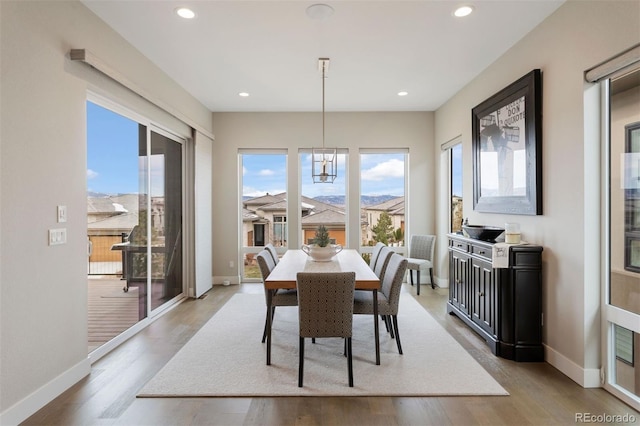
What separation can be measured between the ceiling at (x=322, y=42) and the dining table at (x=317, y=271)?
2.10 meters

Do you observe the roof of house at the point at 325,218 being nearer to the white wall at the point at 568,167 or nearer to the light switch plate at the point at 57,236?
the white wall at the point at 568,167

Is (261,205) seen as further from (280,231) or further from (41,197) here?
(41,197)

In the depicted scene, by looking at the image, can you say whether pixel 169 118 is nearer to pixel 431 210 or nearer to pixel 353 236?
pixel 353 236

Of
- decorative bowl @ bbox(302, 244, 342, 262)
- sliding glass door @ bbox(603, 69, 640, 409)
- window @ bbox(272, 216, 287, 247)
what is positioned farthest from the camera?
window @ bbox(272, 216, 287, 247)

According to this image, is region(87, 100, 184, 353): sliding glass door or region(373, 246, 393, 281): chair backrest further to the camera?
region(373, 246, 393, 281): chair backrest

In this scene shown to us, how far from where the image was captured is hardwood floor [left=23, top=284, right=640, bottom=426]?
213cm

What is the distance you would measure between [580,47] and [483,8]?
0.75 m

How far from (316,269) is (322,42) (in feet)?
6.91

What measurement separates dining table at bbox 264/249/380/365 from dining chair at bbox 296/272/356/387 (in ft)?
0.71

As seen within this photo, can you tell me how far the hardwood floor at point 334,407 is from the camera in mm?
2135

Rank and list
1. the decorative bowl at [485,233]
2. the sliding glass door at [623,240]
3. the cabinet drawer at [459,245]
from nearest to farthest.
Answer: the sliding glass door at [623,240], the decorative bowl at [485,233], the cabinet drawer at [459,245]

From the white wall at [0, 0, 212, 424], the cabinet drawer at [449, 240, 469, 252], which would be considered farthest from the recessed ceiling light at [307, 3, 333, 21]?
the cabinet drawer at [449, 240, 469, 252]

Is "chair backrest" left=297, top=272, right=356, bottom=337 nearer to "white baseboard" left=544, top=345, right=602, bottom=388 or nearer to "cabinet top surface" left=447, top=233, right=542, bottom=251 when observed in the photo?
"cabinet top surface" left=447, top=233, right=542, bottom=251

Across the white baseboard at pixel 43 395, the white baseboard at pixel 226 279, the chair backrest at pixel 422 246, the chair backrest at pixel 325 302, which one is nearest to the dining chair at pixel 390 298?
the chair backrest at pixel 325 302
